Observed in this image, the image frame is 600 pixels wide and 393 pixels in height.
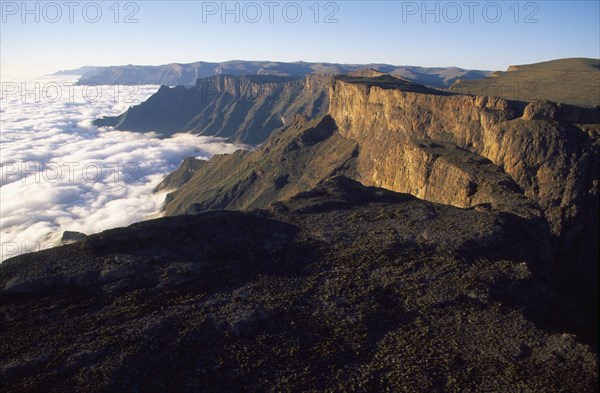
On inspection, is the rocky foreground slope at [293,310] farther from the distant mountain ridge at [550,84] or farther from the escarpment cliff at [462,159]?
the distant mountain ridge at [550,84]

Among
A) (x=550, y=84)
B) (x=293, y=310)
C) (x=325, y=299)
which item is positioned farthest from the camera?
(x=550, y=84)

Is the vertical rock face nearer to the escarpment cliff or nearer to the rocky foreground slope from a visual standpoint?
the escarpment cliff

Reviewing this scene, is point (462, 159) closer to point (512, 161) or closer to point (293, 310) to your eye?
point (512, 161)

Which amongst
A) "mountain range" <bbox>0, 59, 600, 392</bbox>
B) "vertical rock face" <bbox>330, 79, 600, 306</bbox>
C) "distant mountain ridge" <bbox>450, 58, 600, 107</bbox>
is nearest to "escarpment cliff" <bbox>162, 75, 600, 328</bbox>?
"vertical rock face" <bbox>330, 79, 600, 306</bbox>

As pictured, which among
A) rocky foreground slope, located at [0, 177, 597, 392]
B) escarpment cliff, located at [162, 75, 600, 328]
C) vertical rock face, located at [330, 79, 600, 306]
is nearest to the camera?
rocky foreground slope, located at [0, 177, 597, 392]

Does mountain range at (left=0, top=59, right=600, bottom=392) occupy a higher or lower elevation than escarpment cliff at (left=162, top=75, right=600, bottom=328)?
lower

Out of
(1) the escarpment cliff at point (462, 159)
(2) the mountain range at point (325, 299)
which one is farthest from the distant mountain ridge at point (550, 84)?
(2) the mountain range at point (325, 299)

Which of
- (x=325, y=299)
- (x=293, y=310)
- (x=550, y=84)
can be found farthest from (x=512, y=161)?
(x=550, y=84)
